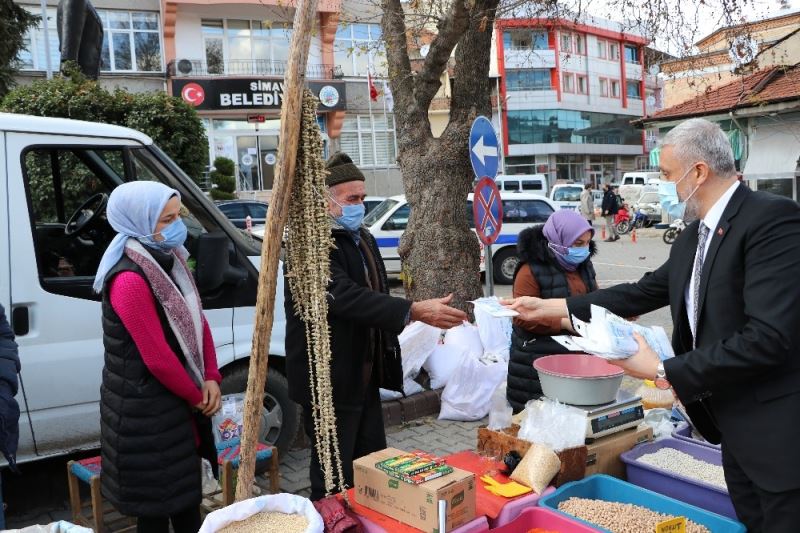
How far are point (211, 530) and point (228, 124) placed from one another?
91.6ft

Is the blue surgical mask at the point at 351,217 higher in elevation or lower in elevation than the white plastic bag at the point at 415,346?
higher

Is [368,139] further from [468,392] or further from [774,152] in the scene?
[468,392]

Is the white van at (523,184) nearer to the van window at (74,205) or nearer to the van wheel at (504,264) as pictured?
the van wheel at (504,264)

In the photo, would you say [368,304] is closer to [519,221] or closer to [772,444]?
[772,444]

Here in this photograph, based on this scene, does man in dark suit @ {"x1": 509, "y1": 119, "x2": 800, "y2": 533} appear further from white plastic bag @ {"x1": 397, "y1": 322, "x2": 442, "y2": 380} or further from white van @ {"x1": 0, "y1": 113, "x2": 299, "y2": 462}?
white plastic bag @ {"x1": 397, "y1": 322, "x2": 442, "y2": 380}

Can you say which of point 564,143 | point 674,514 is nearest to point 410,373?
point 674,514

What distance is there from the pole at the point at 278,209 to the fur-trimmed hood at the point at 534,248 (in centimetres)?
225

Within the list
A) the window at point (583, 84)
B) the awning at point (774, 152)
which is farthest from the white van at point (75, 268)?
the window at point (583, 84)

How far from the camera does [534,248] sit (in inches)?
168

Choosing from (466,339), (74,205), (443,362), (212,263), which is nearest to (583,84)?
(466,339)

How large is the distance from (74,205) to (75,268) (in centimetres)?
76

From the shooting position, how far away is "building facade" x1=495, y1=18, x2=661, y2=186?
52375mm

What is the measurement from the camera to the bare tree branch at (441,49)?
6.41m

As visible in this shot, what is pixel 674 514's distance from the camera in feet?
9.52
